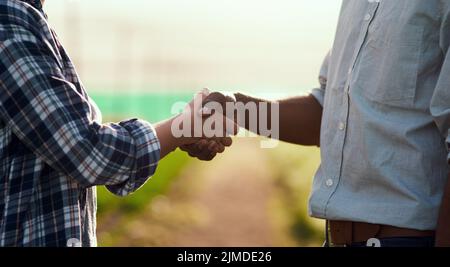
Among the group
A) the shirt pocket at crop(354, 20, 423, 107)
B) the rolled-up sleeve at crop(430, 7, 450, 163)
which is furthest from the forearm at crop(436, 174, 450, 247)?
the shirt pocket at crop(354, 20, 423, 107)

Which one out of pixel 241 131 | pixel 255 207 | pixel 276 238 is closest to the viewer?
pixel 241 131

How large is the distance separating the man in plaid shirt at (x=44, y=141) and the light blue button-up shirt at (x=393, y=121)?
28.8 inches

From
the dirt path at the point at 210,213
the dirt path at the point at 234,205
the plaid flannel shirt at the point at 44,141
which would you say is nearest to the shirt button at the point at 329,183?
the plaid flannel shirt at the point at 44,141

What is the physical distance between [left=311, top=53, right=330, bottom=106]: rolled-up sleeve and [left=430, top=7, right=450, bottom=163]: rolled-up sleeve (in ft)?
2.38

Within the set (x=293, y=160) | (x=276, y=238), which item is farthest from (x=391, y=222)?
(x=293, y=160)

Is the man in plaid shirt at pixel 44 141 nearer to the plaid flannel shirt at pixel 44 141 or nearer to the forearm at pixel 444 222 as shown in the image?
the plaid flannel shirt at pixel 44 141

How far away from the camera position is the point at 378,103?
8.61 ft

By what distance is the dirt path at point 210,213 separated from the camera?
10.4 m

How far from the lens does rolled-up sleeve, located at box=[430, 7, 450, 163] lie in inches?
95.0


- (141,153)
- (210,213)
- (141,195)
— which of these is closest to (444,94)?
(141,153)
